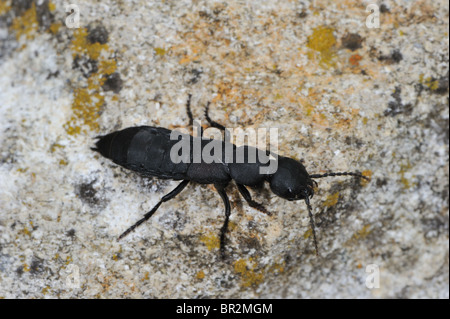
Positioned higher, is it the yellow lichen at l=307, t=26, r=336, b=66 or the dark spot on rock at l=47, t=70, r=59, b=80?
the yellow lichen at l=307, t=26, r=336, b=66

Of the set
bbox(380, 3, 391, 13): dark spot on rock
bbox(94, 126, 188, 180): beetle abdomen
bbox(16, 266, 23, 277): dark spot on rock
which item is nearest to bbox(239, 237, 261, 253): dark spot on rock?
bbox(94, 126, 188, 180): beetle abdomen

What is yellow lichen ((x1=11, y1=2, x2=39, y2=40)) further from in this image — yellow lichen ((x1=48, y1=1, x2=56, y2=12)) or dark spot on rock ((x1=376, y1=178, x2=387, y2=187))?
dark spot on rock ((x1=376, y1=178, x2=387, y2=187))

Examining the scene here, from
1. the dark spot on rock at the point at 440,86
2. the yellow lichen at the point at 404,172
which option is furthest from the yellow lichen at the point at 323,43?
the yellow lichen at the point at 404,172

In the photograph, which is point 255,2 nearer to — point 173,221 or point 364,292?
point 173,221

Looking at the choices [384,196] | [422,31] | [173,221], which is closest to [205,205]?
[173,221]

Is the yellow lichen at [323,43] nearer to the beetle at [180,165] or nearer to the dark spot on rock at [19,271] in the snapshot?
the beetle at [180,165]

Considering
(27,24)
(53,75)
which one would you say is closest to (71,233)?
(53,75)

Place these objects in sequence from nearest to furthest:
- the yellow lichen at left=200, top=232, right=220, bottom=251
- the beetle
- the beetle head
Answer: the beetle head → the beetle → the yellow lichen at left=200, top=232, right=220, bottom=251
